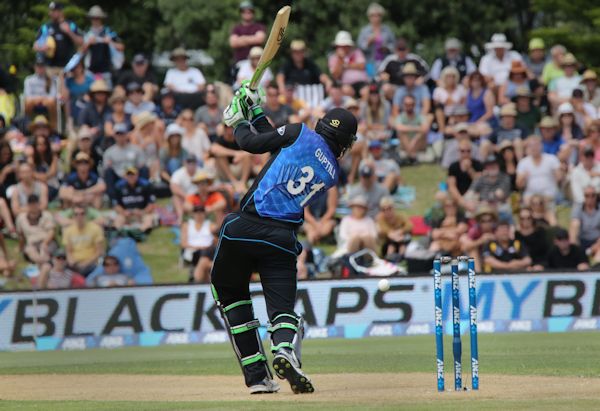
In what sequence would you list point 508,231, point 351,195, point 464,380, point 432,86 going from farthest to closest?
1. point 432,86
2. point 351,195
3. point 508,231
4. point 464,380

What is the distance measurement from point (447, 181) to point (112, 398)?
34.1 feet

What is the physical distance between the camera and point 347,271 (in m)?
16.9

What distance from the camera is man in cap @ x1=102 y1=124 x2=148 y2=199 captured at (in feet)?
62.8

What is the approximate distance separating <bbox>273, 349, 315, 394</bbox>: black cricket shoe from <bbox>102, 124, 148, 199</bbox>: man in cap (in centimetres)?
A: 1087

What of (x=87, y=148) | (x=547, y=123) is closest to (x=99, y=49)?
(x=87, y=148)

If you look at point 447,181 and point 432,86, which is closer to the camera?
point 447,181

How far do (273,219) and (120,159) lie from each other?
10717 mm

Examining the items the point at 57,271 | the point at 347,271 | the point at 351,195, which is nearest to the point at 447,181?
the point at 351,195

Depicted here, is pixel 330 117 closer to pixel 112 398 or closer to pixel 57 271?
pixel 112 398

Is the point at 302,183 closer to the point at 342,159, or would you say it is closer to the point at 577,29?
the point at 342,159

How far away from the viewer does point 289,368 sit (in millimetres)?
8586

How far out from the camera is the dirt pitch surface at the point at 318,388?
8430 millimetres

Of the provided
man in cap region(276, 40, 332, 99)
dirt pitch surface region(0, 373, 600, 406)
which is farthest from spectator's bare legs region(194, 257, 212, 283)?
dirt pitch surface region(0, 373, 600, 406)

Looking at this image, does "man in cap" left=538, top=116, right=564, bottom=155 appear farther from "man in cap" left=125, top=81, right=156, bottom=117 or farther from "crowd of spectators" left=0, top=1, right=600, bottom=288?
"man in cap" left=125, top=81, right=156, bottom=117
